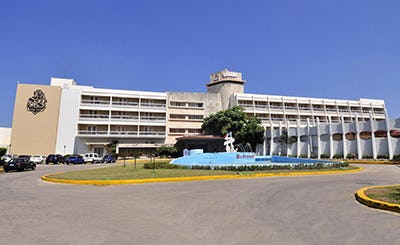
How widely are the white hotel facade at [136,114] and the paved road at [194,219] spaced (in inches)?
1370

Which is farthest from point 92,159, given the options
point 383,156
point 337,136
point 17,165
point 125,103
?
point 383,156

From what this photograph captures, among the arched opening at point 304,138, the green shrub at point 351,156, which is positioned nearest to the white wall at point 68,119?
the arched opening at point 304,138

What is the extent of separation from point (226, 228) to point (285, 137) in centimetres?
4233

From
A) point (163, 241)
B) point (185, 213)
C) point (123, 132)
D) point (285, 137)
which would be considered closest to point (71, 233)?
point (163, 241)

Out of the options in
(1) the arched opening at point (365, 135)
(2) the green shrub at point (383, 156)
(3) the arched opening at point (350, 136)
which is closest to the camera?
(2) the green shrub at point (383, 156)

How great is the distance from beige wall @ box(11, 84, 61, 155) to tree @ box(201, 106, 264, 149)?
102 feet

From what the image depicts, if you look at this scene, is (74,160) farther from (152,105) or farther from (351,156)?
(351,156)

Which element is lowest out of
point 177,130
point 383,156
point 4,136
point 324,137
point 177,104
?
point 383,156

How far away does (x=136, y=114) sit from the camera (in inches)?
2163

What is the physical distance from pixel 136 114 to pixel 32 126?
1917 cm

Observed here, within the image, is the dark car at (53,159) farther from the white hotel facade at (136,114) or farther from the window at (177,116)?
the window at (177,116)

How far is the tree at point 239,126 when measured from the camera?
163 feet

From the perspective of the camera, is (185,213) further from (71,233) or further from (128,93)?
(128,93)

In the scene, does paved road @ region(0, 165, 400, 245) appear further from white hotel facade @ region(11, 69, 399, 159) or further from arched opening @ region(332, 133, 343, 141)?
white hotel facade @ region(11, 69, 399, 159)
